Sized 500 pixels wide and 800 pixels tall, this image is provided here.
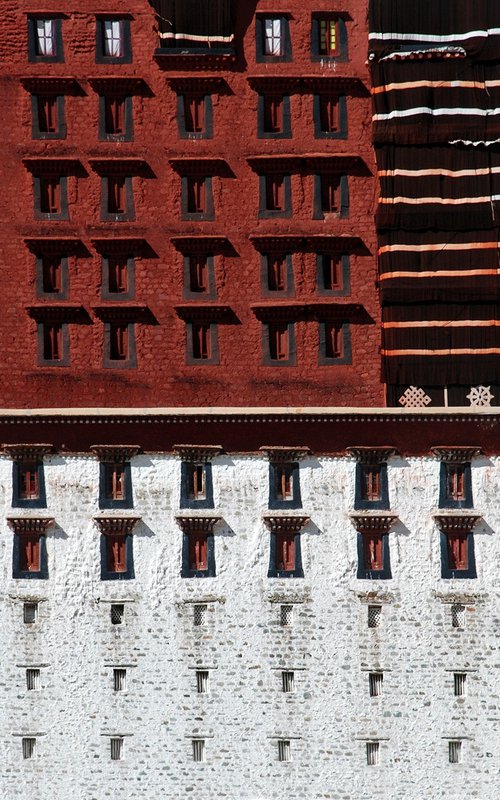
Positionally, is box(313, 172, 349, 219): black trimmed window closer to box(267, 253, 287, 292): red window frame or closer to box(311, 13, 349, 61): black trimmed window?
box(267, 253, 287, 292): red window frame

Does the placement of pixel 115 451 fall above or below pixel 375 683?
above

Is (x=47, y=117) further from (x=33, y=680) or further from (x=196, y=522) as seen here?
(x=33, y=680)

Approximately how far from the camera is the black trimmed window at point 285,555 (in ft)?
104

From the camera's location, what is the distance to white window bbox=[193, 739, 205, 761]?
3144 cm

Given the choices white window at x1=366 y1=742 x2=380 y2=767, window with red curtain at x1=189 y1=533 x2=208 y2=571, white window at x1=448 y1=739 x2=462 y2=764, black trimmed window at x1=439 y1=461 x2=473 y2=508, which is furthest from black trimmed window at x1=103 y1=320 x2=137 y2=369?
→ white window at x1=448 y1=739 x2=462 y2=764

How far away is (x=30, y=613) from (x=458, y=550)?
32.2 ft

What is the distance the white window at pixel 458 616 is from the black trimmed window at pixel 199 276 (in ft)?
29.7

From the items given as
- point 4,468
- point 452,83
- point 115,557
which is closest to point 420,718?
point 115,557

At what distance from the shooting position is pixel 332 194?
107ft

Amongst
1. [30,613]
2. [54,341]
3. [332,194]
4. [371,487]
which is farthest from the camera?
[332,194]

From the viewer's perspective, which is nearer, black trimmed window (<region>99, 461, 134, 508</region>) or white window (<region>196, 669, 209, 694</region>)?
white window (<region>196, 669, 209, 694</region>)

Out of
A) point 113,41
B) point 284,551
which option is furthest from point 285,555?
point 113,41

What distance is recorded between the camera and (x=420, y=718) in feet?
103

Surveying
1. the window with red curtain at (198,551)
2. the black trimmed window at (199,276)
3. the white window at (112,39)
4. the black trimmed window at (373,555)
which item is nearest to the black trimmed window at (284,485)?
the black trimmed window at (373,555)
